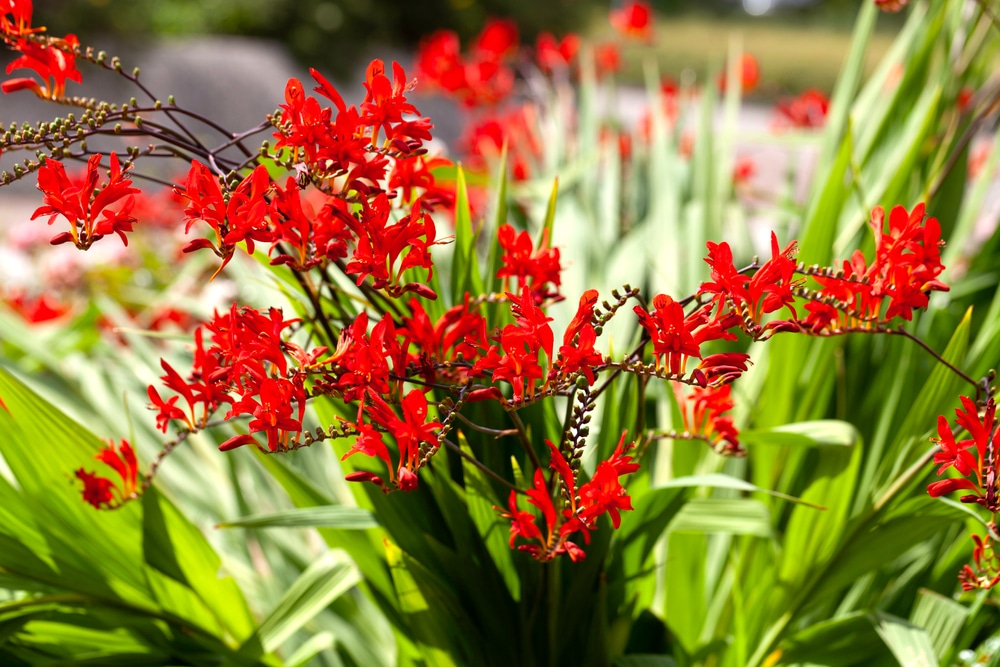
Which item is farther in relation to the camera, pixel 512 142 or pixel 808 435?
pixel 512 142

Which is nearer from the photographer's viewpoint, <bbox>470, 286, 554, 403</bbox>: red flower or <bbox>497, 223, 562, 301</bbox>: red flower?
<bbox>470, 286, 554, 403</bbox>: red flower

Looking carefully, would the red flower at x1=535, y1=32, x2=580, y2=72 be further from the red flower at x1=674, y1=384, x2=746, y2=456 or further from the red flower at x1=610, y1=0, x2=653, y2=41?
the red flower at x1=674, y1=384, x2=746, y2=456

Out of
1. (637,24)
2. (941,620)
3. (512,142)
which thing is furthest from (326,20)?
(941,620)

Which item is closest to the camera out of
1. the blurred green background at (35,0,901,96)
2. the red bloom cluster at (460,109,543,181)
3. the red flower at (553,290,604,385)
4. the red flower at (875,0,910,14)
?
the red flower at (553,290,604,385)

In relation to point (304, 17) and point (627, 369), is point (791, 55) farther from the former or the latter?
point (627, 369)

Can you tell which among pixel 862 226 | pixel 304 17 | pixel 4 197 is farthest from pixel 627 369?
pixel 304 17

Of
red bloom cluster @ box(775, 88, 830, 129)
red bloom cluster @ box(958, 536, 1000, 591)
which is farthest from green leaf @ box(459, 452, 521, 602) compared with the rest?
red bloom cluster @ box(775, 88, 830, 129)

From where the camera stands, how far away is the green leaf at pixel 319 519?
28.3 inches

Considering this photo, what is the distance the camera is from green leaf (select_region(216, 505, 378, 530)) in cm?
72

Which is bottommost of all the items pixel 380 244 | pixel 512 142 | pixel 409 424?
pixel 409 424

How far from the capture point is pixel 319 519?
2.36ft

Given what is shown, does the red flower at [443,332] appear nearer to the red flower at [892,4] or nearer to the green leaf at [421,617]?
the green leaf at [421,617]

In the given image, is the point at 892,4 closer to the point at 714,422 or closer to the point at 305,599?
the point at 714,422

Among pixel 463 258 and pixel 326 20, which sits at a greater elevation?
pixel 326 20
